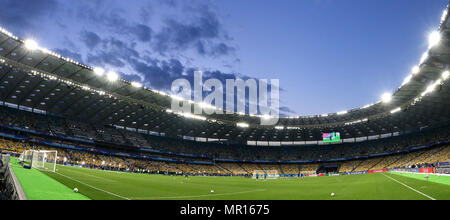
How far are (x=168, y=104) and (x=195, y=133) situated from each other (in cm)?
2632

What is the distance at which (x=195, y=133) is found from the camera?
83125 mm

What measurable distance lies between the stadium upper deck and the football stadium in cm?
20

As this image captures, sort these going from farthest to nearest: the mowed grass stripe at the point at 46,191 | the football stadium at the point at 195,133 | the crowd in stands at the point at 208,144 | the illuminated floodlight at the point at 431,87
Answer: the crowd in stands at the point at 208,144 → the illuminated floodlight at the point at 431,87 → the football stadium at the point at 195,133 → the mowed grass stripe at the point at 46,191

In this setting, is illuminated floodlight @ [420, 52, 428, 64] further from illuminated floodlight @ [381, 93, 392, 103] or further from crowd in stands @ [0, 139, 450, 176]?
crowd in stands @ [0, 139, 450, 176]

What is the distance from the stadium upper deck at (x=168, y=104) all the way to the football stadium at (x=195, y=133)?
20 centimetres

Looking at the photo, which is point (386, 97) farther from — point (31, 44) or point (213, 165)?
point (31, 44)

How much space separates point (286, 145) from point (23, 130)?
71.1 m

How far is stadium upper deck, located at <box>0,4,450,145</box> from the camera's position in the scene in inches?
1463

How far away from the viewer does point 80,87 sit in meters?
47.2

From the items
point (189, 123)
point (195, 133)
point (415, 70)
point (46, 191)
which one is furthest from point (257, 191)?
point (195, 133)

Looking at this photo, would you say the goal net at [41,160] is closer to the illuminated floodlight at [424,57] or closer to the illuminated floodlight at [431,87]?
the illuminated floodlight at [424,57]

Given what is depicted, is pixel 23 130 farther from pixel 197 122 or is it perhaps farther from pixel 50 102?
pixel 197 122

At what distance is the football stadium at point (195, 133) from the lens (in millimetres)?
36281

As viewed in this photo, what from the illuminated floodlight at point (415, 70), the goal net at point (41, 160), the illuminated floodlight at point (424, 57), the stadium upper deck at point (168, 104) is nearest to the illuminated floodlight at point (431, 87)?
the stadium upper deck at point (168, 104)
